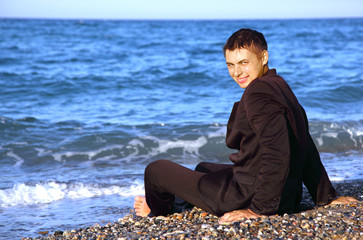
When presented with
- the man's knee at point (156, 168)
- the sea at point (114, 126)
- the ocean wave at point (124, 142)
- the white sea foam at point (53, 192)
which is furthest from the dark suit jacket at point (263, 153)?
the ocean wave at point (124, 142)

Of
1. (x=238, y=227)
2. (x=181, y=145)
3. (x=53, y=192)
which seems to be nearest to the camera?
(x=238, y=227)

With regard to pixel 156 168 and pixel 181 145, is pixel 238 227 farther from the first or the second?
pixel 181 145

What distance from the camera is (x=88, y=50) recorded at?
987 inches

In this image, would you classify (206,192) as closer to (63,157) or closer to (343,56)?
(63,157)

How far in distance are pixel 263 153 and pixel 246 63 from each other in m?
0.66

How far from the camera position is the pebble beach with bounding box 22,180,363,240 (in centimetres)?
318

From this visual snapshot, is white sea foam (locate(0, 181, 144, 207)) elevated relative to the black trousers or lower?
lower

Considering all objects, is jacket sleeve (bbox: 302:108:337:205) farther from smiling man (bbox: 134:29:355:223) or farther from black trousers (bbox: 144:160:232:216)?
black trousers (bbox: 144:160:232:216)

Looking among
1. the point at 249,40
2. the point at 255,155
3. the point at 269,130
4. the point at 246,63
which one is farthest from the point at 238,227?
the point at 249,40

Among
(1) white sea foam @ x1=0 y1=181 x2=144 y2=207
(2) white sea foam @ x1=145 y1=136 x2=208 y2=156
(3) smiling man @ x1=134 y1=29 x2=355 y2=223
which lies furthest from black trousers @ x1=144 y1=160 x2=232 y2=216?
(2) white sea foam @ x1=145 y1=136 x2=208 y2=156

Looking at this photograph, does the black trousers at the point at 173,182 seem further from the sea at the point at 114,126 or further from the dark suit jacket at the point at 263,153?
the sea at the point at 114,126

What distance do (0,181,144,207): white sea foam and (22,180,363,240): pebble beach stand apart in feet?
3.94

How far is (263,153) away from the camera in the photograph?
3.06 meters

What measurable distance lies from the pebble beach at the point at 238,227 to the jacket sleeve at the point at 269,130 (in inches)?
14.3
